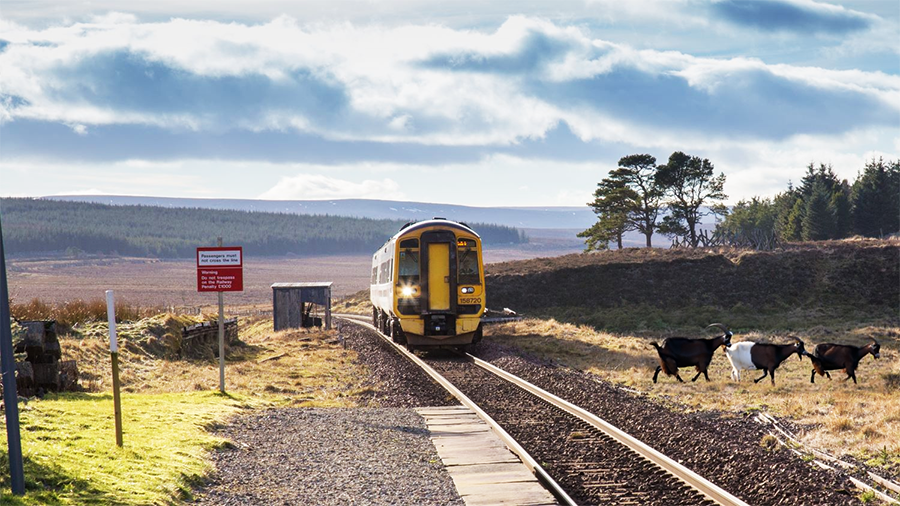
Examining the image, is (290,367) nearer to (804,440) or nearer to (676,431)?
(676,431)

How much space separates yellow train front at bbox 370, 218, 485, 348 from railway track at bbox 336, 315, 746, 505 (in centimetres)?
Answer: 747

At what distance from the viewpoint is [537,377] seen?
17594mm

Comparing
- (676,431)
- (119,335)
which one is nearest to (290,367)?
(119,335)

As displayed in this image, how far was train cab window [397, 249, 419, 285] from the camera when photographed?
2327cm

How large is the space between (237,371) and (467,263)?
730cm

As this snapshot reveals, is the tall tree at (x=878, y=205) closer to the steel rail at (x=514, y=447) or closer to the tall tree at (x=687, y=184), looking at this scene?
the tall tree at (x=687, y=184)

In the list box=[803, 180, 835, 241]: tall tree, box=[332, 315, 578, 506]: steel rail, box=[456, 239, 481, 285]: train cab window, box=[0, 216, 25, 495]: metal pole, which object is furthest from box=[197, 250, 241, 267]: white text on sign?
box=[803, 180, 835, 241]: tall tree

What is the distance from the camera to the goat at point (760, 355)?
15.8 metres

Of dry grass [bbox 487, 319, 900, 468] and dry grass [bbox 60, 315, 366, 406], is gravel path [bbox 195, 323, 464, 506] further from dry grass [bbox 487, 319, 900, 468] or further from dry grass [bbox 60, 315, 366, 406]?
dry grass [bbox 487, 319, 900, 468]

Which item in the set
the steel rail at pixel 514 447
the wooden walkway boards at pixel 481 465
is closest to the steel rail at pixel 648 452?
the steel rail at pixel 514 447

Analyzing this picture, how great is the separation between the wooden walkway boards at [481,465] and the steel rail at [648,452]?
1.60 m

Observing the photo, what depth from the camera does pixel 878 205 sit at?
7244cm

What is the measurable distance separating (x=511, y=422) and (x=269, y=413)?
405cm

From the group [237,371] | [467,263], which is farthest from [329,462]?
[467,263]
